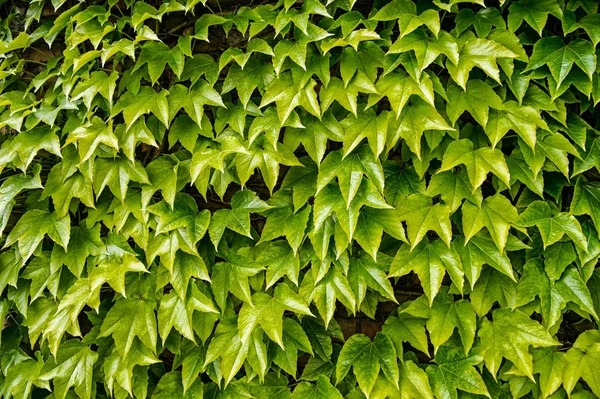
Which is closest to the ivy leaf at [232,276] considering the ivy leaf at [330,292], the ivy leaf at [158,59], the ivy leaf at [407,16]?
the ivy leaf at [330,292]

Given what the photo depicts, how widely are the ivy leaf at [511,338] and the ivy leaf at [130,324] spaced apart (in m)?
1.05

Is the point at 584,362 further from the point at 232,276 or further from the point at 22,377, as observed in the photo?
the point at 22,377

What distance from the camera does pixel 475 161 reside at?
4.72 ft

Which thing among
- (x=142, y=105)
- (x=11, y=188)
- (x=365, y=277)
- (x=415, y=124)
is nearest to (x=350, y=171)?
(x=415, y=124)

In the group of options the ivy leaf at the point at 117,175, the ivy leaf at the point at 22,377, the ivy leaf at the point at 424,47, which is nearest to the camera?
the ivy leaf at the point at 424,47

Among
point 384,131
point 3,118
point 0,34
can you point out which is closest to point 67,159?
point 3,118

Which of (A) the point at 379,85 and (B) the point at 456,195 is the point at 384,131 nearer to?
(A) the point at 379,85

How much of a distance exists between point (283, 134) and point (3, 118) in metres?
0.96

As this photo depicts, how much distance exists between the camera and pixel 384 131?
1.45 meters

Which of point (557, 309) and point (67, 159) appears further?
point (67, 159)

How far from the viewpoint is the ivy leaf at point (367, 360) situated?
4.99ft

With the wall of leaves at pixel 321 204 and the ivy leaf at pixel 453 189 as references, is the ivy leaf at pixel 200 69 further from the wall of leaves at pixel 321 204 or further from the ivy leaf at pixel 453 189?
the ivy leaf at pixel 453 189

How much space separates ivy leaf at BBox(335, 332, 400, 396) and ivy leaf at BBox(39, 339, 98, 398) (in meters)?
0.84

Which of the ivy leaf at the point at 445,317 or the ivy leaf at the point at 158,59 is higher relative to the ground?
the ivy leaf at the point at 158,59
